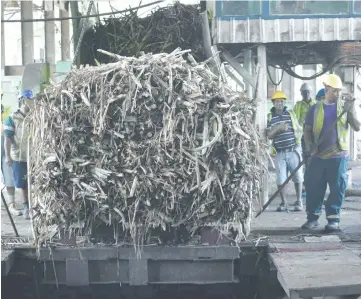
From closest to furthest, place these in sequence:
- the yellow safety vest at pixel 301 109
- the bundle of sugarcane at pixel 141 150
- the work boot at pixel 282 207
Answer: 1. the bundle of sugarcane at pixel 141 150
2. the work boot at pixel 282 207
3. the yellow safety vest at pixel 301 109

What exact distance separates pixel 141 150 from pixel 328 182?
332cm

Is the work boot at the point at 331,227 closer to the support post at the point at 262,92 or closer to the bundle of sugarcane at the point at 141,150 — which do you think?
the bundle of sugarcane at the point at 141,150

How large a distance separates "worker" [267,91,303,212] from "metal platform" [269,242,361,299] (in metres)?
3.91

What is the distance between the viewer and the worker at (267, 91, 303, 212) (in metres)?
10.7

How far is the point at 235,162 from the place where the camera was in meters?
5.93

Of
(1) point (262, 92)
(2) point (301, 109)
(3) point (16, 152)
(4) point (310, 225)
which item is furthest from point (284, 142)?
(3) point (16, 152)

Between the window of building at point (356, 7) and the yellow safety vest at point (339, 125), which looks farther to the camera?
the window of building at point (356, 7)

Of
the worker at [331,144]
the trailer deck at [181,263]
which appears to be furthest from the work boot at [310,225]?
the trailer deck at [181,263]

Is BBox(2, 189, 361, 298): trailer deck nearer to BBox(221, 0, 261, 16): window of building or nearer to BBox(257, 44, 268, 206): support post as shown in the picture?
BBox(257, 44, 268, 206): support post

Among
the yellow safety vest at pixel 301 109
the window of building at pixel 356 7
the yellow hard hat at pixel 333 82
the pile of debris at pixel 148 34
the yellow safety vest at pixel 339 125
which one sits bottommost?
the yellow safety vest at pixel 339 125

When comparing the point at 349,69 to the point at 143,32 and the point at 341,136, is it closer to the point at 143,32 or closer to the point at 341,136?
Result: the point at 143,32

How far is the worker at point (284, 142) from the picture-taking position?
10.7 meters

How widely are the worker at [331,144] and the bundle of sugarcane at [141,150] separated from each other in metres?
2.43

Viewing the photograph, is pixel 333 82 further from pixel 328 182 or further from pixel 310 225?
pixel 310 225
